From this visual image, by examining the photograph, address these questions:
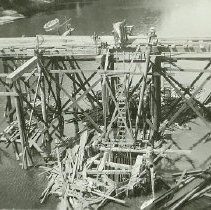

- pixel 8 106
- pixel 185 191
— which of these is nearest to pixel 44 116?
pixel 8 106

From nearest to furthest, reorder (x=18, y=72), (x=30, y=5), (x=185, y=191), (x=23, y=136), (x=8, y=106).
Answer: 1. (x=185, y=191)
2. (x=18, y=72)
3. (x=23, y=136)
4. (x=8, y=106)
5. (x=30, y=5)

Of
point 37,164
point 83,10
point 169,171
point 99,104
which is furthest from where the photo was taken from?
point 83,10

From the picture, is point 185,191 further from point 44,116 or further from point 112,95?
point 44,116

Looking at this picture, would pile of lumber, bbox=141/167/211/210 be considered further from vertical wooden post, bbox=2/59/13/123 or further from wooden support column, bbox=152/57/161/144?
vertical wooden post, bbox=2/59/13/123

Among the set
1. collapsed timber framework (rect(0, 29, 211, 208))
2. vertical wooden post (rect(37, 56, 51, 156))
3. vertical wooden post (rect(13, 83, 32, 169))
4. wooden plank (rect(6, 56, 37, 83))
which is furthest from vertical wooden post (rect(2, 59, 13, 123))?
wooden plank (rect(6, 56, 37, 83))

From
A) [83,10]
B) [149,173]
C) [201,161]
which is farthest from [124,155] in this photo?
[83,10]

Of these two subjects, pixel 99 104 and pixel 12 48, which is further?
pixel 99 104

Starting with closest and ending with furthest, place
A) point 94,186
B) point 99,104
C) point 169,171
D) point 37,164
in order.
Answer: point 94,186 → point 169,171 → point 37,164 → point 99,104

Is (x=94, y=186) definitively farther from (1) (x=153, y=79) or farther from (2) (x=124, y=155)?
(1) (x=153, y=79)
